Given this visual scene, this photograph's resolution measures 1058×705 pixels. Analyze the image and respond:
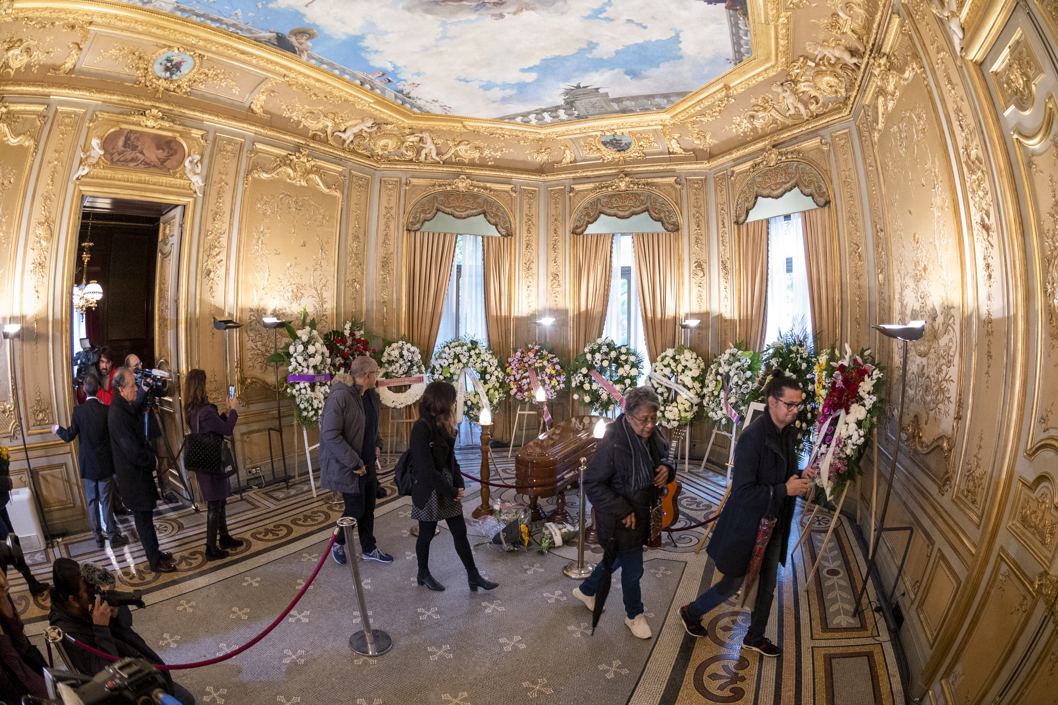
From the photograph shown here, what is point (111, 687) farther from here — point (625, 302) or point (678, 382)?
point (625, 302)

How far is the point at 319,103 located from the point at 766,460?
631 cm

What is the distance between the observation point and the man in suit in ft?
16.1

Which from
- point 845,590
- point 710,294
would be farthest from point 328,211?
point 845,590

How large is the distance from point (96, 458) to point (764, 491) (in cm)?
542

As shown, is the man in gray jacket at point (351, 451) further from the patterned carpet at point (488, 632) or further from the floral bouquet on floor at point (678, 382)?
the floral bouquet on floor at point (678, 382)

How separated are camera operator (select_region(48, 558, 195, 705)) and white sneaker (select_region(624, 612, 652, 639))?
103 inches

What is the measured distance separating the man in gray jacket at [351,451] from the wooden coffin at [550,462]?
1.42m

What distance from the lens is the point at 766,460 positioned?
3285 mm

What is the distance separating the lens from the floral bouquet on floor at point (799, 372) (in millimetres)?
5387

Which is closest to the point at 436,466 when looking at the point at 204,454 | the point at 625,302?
the point at 204,454

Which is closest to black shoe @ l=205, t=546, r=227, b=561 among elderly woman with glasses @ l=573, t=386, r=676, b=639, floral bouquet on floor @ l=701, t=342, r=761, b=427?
elderly woman with glasses @ l=573, t=386, r=676, b=639

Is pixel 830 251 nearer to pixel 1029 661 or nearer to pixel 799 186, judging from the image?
pixel 799 186

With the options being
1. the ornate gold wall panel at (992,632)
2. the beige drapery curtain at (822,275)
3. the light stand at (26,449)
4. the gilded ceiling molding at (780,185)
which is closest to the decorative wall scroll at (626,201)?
the gilded ceiling molding at (780,185)

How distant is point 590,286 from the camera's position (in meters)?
9.08
